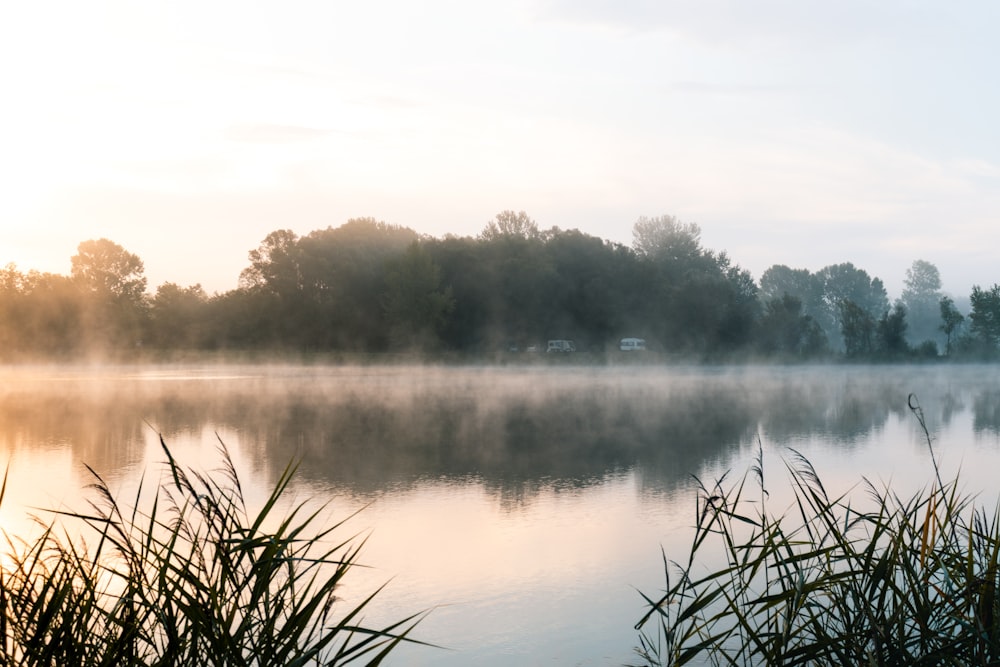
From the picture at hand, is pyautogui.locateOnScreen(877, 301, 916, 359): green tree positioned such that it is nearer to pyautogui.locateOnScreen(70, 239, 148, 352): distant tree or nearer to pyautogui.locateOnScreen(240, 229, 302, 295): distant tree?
pyautogui.locateOnScreen(240, 229, 302, 295): distant tree

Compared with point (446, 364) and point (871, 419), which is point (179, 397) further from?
point (446, 364)

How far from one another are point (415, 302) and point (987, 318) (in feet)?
114

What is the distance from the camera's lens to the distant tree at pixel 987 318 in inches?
2295

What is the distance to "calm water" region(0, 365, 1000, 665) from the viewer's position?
6.39 meters

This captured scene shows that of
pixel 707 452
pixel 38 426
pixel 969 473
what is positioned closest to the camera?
pixel 969 473

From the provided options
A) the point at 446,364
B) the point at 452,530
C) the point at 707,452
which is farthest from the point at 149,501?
the point at 446,364


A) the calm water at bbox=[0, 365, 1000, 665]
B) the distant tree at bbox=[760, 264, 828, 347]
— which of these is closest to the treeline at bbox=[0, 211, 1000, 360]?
the calm water at bbox=[0, 365, 1000, 665]

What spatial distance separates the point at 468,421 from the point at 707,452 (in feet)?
21.6

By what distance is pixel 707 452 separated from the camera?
14.1m

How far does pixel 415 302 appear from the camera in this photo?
5188 cm

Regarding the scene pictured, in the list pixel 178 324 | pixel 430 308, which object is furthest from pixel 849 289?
pixel 178 324

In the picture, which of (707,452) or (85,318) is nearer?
(707,452)

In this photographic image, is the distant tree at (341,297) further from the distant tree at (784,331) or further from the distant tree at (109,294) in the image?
the distant tree at (784,331)

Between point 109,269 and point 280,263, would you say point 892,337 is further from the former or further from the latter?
point 109,269
